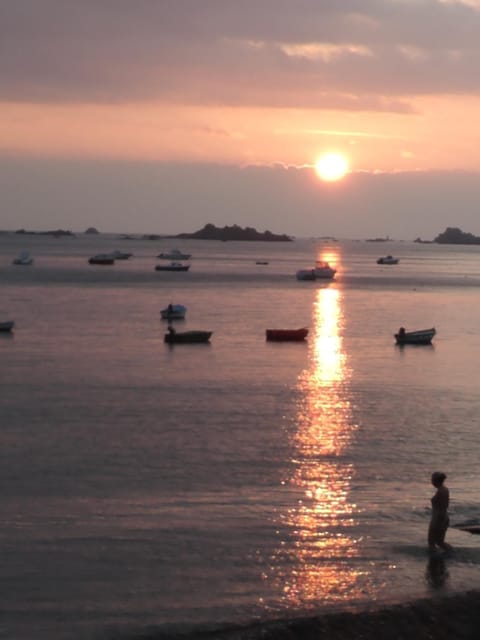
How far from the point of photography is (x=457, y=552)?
2294 cm

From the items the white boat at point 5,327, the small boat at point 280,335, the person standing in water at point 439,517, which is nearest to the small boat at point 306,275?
the small boat at point 280,335

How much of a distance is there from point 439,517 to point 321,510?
520 cm

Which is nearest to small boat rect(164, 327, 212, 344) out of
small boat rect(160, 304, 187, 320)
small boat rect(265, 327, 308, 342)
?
small boat rect(265, 327, 308, 342)

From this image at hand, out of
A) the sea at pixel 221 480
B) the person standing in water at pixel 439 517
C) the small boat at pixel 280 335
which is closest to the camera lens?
the sea at pixel 221 480

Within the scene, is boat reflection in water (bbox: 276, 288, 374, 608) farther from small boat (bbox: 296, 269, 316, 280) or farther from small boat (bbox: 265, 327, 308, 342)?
small boat (bbox: 296, 269, 316, 280)

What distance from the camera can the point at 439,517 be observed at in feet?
74.4

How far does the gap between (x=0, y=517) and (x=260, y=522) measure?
640 cm

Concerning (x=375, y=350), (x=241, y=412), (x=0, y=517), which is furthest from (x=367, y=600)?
(x=375, y=350)

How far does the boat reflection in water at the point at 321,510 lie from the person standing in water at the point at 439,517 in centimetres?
174

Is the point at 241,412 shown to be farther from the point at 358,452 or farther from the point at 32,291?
the point at 32,291

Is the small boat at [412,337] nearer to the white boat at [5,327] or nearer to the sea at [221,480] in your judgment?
the sea at [221,480]

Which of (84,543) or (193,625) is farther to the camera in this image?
(84,543)

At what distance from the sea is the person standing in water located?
395 millimetres

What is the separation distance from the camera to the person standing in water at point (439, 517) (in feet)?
73.0
